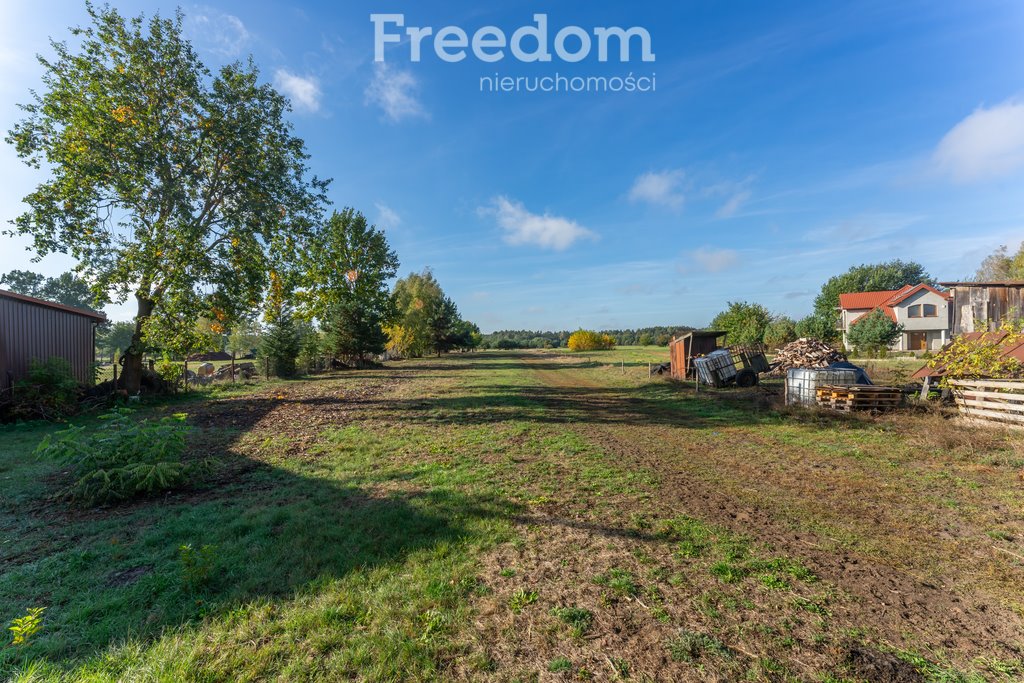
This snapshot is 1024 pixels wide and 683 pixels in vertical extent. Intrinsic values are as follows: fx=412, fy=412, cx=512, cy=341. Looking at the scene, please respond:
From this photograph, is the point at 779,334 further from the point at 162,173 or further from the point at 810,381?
the point at 162,173

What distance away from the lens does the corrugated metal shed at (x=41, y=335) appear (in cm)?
1290

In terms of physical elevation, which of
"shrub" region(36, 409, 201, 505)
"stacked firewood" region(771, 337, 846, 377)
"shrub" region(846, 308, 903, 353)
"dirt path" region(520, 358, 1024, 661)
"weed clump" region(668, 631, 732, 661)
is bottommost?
"dirt path" region(520, 358, 1024, 661)

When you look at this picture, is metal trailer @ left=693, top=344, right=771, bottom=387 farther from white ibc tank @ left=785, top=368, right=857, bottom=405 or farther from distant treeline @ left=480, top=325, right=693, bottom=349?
distant treeline @ left=480, top=325, right=693, bottom=349

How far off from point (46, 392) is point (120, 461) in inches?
421

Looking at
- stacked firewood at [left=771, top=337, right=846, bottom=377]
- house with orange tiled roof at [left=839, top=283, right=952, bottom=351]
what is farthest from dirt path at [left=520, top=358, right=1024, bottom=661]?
house with orange tiled roof at [left=839, top=283, right=952, bottom=351]

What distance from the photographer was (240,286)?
16.7 meters

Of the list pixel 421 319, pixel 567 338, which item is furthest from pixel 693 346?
pixel 567 338

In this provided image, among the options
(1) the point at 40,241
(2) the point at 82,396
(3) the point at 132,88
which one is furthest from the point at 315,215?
(2) the point at 82,396

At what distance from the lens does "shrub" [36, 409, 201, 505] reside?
5.82 meters

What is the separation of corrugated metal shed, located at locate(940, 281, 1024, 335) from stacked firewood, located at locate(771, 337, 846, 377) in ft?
25.0

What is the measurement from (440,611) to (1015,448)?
430 inches

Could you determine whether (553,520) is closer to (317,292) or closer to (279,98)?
(317,292)

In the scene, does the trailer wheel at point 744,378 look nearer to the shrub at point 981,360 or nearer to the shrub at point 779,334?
the shrub at point 981,360

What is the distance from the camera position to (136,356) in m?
16.1
